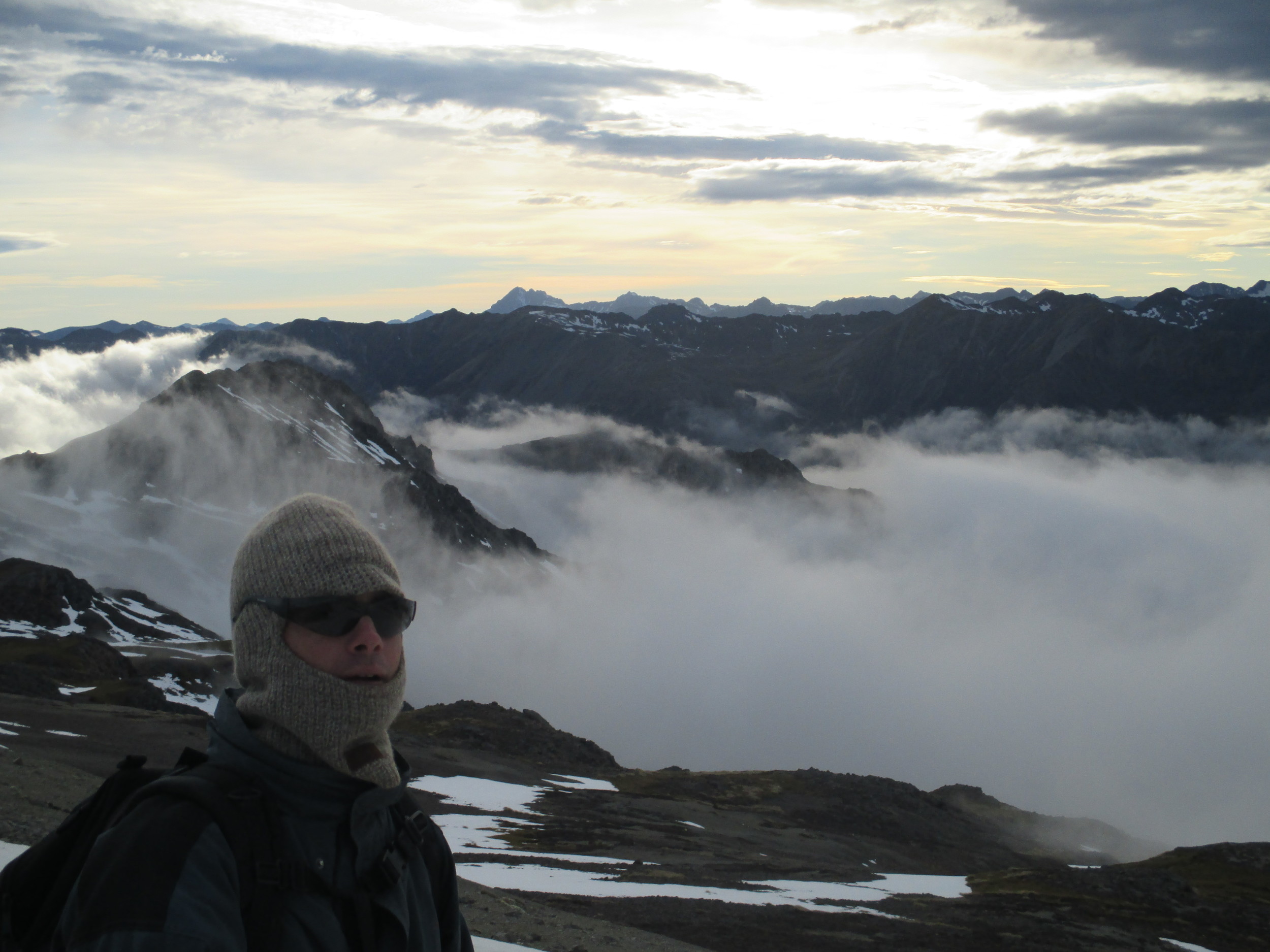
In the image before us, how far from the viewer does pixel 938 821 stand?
102312 millimetres

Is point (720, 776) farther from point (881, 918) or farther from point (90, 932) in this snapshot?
point (90, 932)

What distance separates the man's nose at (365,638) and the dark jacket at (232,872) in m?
0.55

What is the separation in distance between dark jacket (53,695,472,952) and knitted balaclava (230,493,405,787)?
Answer: 106 mm

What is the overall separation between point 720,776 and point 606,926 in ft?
252

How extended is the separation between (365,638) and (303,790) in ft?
2.27

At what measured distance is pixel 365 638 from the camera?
4.47 m

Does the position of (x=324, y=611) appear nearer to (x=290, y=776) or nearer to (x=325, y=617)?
(x=325, y=617)

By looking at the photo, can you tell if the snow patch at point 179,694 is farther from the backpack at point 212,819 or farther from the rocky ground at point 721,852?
the backpack at point 212,819

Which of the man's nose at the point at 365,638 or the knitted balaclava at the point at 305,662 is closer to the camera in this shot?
the knitted balaclava at the point at 305,662

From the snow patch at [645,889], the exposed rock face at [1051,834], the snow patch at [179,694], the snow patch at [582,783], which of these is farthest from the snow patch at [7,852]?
the exposed rock face at [1051,834]

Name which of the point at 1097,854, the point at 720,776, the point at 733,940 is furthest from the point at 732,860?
the point at 1097,854

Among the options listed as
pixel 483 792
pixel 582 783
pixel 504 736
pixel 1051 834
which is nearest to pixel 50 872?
pixel 483 792

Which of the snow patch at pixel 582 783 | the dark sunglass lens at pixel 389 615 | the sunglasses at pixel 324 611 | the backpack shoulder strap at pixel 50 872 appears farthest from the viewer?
the snow patch at pixel 582 783

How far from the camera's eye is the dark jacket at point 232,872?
3.51 metres
